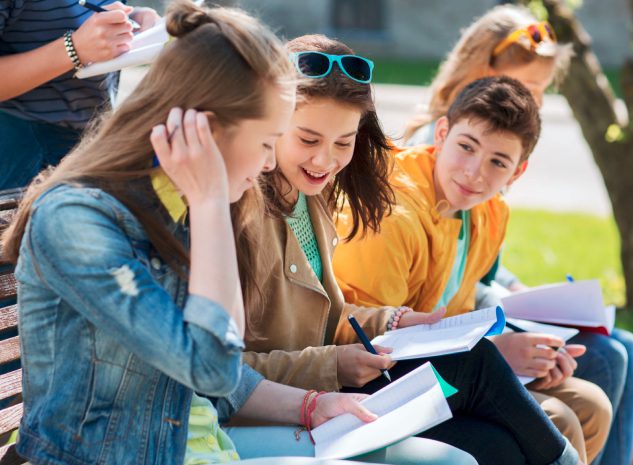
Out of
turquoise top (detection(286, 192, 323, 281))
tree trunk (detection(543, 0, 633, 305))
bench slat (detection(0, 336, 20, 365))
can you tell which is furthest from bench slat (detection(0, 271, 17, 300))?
tree trunk (detection(543, 0, 633, 305))

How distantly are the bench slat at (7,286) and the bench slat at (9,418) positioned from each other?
0.26 meters

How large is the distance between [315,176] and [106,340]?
3.11 feet

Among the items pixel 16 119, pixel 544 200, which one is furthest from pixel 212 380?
pixel 544 200

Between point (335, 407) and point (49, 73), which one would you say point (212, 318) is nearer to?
point (335, 407)

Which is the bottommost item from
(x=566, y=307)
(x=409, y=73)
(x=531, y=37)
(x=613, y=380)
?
(x=409, y=73)

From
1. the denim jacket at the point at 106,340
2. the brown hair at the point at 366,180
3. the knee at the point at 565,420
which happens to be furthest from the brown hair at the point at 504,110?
the denim jacket at the point at 106,340

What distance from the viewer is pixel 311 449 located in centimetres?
210

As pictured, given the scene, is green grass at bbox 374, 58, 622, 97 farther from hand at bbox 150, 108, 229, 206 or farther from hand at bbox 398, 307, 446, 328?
hand at bbox 150, 108, 229, 206

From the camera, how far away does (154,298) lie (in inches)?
66.6

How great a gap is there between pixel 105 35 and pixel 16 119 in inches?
16.6

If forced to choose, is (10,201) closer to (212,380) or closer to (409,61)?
(212,380)

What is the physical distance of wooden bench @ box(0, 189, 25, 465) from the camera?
2.20m

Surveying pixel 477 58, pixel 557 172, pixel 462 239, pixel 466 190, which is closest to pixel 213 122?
pixel 466 190

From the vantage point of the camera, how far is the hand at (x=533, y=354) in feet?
9.67
